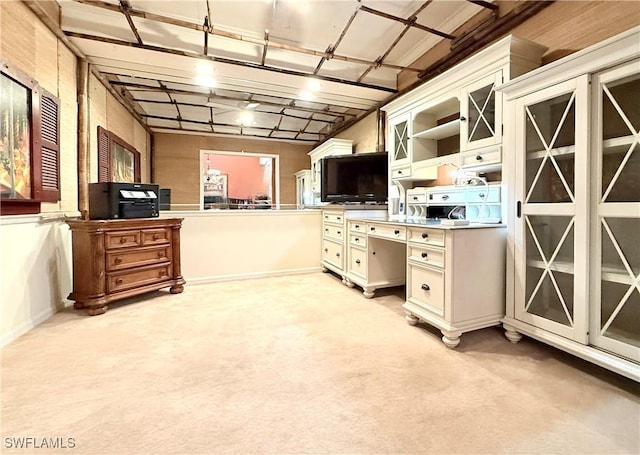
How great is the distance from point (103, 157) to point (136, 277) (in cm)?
168

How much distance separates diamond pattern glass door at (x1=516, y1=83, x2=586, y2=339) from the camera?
1.71 meters

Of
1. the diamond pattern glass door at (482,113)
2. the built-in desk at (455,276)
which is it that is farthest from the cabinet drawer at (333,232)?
the diamond pattern glass door at (482,113)

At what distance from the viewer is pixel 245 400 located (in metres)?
1.40

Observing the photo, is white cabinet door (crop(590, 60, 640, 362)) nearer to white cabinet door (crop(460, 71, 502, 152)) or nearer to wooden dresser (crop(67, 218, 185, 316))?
white cabinet door (crop(460, 71, 502, 152))

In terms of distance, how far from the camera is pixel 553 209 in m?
1.77

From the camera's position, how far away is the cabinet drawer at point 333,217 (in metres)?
3.64

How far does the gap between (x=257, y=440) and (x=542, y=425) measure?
1198mm

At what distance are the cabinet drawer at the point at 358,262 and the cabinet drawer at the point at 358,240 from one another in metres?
0.07

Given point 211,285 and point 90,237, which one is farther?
point 211,285

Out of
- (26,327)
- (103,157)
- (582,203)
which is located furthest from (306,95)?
(26,327)

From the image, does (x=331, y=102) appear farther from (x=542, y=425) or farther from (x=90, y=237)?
(x=542, y=425)

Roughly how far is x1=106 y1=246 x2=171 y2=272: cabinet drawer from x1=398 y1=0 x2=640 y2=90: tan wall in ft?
12.4

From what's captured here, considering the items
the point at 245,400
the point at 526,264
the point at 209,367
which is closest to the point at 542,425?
the point at 526,264

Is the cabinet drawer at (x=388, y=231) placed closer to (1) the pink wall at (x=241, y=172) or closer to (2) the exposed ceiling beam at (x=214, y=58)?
(2) the exposed ceiling beam at (x=214, y=58)
